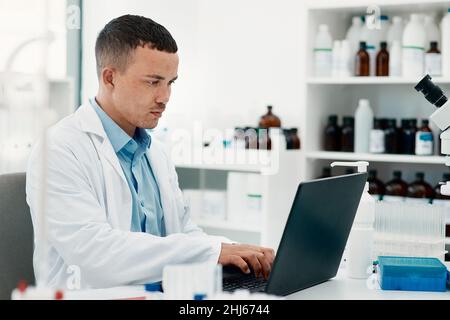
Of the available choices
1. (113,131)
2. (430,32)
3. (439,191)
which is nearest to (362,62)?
(430,32)

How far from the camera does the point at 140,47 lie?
5.60 feet

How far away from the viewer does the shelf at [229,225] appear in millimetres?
3121

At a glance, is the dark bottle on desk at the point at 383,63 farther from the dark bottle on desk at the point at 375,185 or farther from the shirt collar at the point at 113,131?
the shirt collar at the point at 113,131

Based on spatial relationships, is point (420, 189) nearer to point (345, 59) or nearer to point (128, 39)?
point (345, 59)

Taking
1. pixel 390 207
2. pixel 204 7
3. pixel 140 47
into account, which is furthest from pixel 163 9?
pixel 390 207

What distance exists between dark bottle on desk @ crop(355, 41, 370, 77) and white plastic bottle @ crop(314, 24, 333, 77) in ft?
0.40

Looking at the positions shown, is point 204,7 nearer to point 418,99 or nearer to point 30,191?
point 418,99

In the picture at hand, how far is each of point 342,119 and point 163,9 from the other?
1092mm

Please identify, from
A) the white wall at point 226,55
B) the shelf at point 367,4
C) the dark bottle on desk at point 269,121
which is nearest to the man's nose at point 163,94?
the shelf at point 367,4

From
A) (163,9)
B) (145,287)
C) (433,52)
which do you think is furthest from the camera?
(163,9)

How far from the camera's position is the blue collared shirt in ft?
5.73

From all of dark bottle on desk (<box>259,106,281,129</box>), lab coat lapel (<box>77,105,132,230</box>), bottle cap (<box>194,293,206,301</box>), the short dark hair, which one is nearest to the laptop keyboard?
lab coat lapel (<box>77,105,132,230</box>)

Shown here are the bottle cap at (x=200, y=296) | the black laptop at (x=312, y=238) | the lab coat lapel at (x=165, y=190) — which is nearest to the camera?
the bottle cap at (x=200, y=296)

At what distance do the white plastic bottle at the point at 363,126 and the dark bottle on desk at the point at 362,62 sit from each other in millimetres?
118
